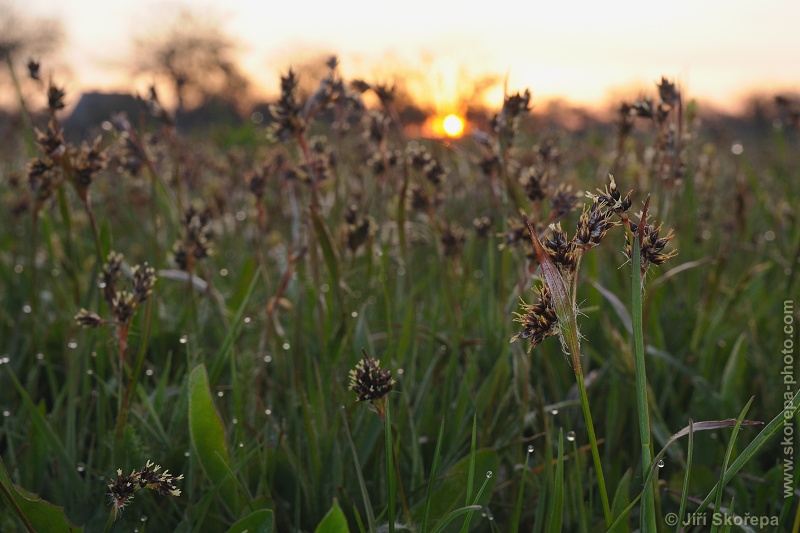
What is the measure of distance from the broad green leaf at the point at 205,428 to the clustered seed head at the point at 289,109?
561 millimetres

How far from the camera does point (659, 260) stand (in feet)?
2.67

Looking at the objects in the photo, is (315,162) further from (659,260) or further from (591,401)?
(659,260)

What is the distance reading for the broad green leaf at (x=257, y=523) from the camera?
3.72 ft

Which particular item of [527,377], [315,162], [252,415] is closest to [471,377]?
[527,377]

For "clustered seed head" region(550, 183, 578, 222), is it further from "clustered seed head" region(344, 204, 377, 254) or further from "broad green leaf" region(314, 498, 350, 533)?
"broad green leaf" region(314, 498, 350, 533)

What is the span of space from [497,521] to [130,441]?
2.43 ft

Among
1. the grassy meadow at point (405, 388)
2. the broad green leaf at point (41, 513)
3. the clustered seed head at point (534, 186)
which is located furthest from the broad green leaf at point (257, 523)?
the clustered seed head at point (534, 186)

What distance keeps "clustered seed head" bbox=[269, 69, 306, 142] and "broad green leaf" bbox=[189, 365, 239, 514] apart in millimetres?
561

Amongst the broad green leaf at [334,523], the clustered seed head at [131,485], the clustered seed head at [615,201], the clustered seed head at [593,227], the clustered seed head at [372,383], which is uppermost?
the clustered seed head at [615,201]

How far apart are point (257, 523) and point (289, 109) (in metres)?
0.84

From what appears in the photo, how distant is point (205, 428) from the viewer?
130cm

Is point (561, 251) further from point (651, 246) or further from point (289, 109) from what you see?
point (289, 109)

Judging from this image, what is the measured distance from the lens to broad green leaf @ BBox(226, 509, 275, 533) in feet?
3.72

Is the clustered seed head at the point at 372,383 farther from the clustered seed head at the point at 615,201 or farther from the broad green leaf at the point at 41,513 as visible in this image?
the broad green leaf at the point at 41,513
